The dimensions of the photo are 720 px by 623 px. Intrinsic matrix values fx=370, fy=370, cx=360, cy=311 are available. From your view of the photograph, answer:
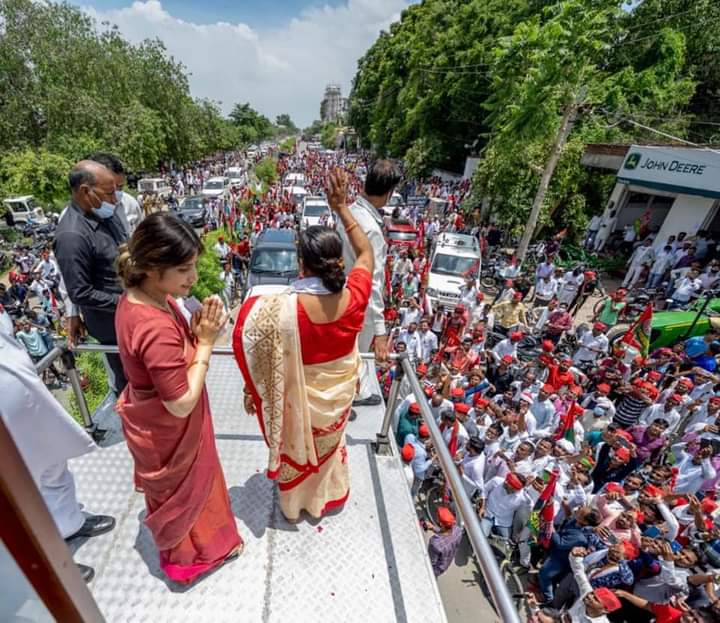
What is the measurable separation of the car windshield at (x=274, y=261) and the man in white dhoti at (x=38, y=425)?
26.8 feet

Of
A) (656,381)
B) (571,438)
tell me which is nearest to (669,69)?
(656,381)

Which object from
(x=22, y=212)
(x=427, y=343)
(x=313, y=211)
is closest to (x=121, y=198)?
(x=427, y=343)

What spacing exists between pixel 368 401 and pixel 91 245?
7.66ft

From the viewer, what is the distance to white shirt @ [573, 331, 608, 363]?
719cm

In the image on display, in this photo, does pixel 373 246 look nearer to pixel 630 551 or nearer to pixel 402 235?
pixel 630 551

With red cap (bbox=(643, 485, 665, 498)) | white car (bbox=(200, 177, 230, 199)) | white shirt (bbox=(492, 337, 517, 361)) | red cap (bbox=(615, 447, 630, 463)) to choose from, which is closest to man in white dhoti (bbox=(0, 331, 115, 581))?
red cap (bbox=(643, 485, 665, 498))

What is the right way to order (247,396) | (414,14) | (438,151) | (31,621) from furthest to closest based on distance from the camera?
(414,14)
(438,151)
(247,396)
(31,621)

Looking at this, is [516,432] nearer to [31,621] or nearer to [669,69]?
[31,621]

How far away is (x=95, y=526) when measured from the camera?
6.54 feet

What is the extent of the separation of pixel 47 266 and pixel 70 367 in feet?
34.7

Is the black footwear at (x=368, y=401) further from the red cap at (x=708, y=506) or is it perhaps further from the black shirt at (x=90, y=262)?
the red cap at (x=708, y=506)

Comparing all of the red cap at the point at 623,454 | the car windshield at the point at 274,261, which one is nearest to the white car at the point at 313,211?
the car windshield at the point at 274,261

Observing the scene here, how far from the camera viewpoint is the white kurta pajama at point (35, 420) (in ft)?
4.45

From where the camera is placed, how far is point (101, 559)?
189 cm
